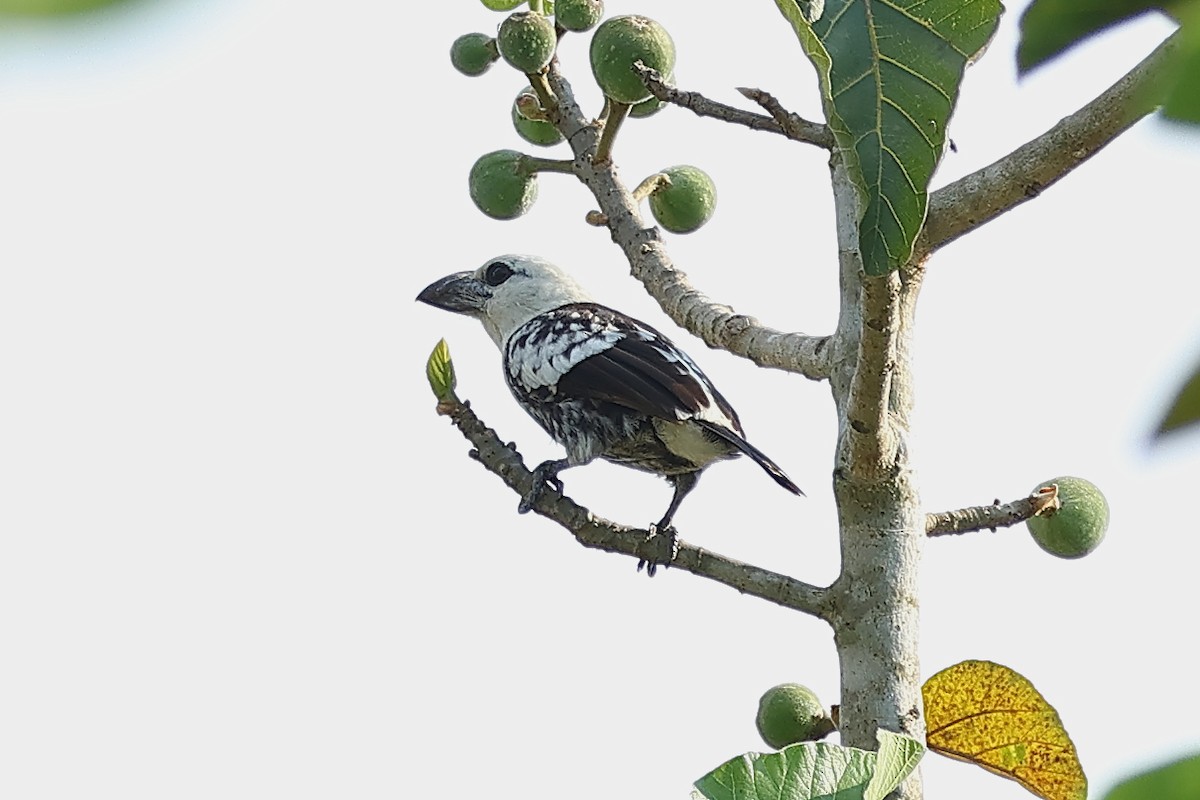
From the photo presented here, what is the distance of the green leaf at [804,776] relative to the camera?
139 centimetres

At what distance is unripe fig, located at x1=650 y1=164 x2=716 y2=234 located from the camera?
13.3ft

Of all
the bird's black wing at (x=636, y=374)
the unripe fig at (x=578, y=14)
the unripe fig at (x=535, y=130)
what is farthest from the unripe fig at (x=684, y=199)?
the bird's black wing at (x=636, y=374)

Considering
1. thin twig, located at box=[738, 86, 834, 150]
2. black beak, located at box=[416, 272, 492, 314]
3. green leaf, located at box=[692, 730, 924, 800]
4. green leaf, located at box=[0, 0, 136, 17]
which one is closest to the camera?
green leaf, located at box=[0, 0, 136, 17]

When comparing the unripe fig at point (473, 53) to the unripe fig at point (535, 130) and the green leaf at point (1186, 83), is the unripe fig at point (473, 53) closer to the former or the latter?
the unripe fig at point (535, 130)

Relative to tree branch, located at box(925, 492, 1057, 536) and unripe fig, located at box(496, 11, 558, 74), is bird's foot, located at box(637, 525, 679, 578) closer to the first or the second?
tree branch, located at box(925, 492, 1057, 536)

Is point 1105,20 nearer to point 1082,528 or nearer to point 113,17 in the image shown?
point 113,17

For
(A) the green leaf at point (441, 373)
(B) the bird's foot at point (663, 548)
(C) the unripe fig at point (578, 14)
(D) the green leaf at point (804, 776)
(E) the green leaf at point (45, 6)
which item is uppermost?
(C) the unripe fig at point (578, 14)

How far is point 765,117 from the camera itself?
2.30 meters

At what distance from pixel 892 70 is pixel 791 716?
2086 millimetres

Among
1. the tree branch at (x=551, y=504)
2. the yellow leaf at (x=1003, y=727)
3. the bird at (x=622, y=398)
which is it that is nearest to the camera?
the yellow leaf at (x=1003, y=727)

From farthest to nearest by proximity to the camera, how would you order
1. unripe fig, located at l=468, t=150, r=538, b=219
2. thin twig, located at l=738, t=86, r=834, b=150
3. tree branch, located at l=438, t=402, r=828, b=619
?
1. unripe fig, located at l=468, t=150, r=538, b=219
2. tree branch, located at l=438, t=402, r=828, b=619
3. thin twig, located at l=738, t=86, r=834, b=150

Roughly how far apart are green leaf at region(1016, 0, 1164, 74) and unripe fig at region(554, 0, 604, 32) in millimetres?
3199

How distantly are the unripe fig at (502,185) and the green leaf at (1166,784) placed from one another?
12.3ft

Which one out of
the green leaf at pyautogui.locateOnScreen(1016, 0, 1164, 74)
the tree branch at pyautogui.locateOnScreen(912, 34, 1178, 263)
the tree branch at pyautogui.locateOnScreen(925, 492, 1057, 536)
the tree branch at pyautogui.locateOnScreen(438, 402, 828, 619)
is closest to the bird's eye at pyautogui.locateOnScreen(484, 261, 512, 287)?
the tree branch at pyautogui.locateOnScreen(438, 402, 828, 619)
